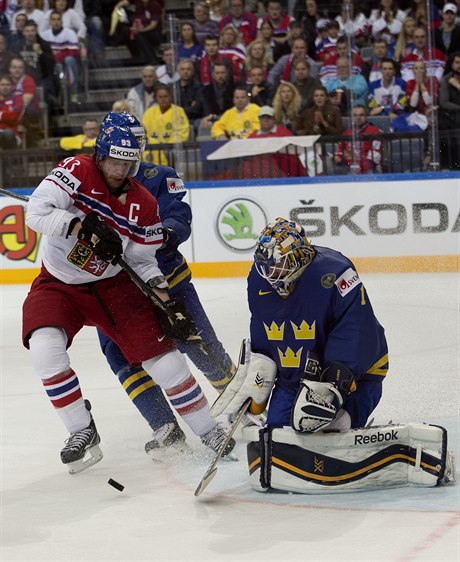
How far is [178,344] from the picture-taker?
4809 millimetres

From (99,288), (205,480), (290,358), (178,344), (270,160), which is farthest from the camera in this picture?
(270,160)

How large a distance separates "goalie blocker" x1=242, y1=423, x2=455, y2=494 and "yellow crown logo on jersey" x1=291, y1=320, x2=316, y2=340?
0.99 ft

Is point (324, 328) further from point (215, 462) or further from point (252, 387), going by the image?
point (215, 462)

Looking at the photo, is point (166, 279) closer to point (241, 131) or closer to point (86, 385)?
point (86, 385)

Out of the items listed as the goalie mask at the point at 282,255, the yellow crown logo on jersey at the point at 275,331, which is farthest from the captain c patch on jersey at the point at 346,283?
the yellow crown logo on jersey at the point at 275,331

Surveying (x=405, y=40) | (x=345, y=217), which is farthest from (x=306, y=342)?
(x=405, y=40)

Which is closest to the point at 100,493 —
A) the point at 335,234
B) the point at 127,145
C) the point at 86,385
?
the point at 127,145

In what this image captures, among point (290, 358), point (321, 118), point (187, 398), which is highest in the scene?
point (321, 118)

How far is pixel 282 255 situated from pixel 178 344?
121 cm

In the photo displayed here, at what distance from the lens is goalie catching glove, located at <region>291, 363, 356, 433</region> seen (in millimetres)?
3646

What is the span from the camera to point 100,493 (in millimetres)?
4020

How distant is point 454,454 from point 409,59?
552 cm

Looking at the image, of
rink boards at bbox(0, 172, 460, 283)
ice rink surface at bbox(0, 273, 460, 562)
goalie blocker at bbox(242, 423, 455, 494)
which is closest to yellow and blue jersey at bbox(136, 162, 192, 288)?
ice rink surface at bbox(0, 273, 460, 562)

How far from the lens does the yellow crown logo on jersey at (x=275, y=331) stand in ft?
12.6
